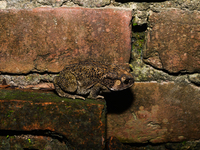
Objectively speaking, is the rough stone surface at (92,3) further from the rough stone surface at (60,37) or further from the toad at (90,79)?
the toad at (90,79)

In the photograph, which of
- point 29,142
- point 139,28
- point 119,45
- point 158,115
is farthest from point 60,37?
point 158,115

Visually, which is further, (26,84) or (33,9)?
(26,84)

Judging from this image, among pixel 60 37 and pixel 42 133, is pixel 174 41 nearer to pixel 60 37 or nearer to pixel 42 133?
pixel 60 37

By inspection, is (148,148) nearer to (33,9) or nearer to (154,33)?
(154,33)

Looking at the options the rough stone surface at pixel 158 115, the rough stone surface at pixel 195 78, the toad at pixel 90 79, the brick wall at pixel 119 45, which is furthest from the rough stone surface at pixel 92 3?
the rough stone surface at pixel 195 78

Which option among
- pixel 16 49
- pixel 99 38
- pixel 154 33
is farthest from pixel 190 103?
pixel 16 49
